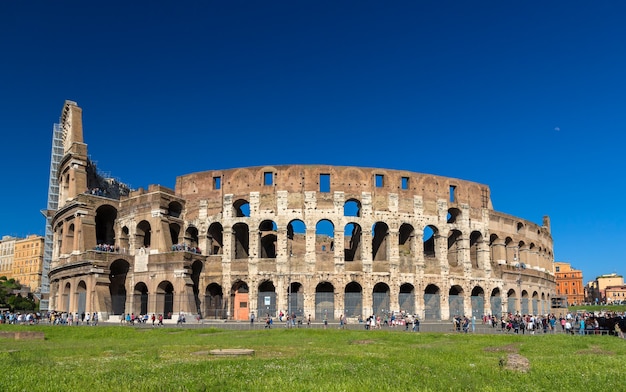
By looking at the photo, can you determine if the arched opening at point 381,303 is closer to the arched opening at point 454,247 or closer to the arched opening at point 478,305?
the arched opening at point 454,247

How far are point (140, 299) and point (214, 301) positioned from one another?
6.03 m

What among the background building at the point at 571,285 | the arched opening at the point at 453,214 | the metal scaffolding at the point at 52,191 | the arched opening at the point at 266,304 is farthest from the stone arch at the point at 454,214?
the background building at the point at 571,285

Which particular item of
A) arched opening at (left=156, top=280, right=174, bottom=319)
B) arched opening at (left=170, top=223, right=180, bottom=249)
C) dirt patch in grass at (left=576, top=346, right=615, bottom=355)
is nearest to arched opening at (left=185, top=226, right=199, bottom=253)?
arched opening at (left=170, top=223, right=180, bottom=249)

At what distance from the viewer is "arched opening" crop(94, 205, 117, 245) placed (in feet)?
162

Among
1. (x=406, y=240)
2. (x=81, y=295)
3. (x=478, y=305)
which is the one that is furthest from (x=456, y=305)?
(x=81, y=295)

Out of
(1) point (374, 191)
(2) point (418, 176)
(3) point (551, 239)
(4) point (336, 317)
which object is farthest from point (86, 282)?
(3) point (551, 239)

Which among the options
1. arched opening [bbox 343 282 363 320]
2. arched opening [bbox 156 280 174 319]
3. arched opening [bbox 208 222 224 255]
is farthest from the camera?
arched opening [bbox 208 222 224 255]

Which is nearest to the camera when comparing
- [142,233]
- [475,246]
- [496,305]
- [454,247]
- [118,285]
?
[142,233]

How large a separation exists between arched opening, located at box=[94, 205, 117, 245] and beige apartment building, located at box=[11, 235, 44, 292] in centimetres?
7712

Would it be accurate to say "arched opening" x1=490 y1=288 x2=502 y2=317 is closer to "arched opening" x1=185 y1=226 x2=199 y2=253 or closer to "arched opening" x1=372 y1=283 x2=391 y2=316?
"arched opening" x1=372 y1=283 x2=391 y2=316

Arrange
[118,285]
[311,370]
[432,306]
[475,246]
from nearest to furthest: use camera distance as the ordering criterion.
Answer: [311,370]
[432,306]
[118,285]
[475,246]

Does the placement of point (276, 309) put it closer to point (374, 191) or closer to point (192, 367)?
point (374, 191)

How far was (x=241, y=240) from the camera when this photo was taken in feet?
151

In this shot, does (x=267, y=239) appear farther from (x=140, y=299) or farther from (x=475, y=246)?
(x=475, y=246)
